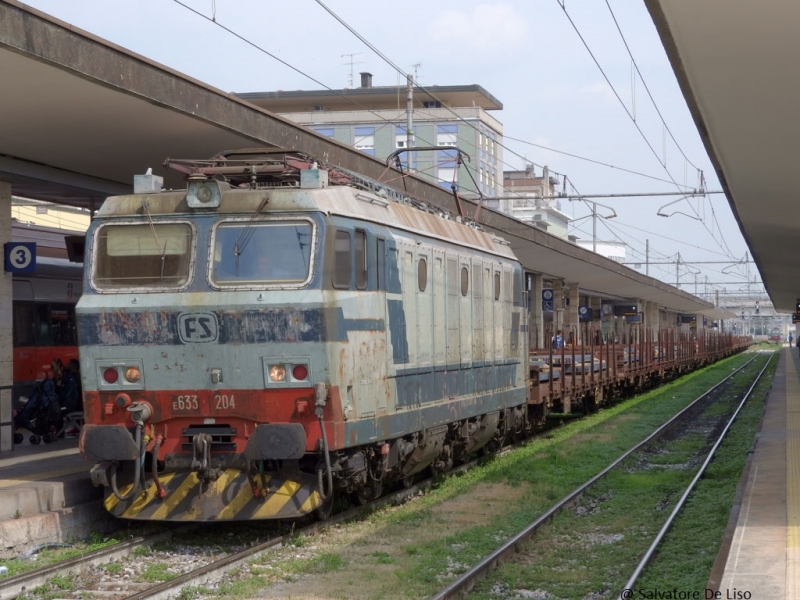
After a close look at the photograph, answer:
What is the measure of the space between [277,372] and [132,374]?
56.7 inches

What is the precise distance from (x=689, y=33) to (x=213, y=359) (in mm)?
5203

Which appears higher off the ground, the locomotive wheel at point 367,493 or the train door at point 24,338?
the train door at point 24,338

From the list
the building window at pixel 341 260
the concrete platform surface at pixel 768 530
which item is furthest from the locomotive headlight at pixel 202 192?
the concrete platform surface at pixel 768 530

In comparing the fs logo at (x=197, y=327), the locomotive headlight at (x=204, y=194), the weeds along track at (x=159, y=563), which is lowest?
the weeds along track at (x=159, y=563)

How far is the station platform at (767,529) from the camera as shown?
7977 millimetres

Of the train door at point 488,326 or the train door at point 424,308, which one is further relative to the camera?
the train door at point 488,326

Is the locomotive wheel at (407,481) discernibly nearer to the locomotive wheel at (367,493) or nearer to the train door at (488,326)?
the locomotive wheel at (367,493)

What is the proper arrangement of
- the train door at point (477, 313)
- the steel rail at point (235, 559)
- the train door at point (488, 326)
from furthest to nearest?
the train door at point (488, 326) → the train door at point (477, 313) → the steel rail at point (235, 559)

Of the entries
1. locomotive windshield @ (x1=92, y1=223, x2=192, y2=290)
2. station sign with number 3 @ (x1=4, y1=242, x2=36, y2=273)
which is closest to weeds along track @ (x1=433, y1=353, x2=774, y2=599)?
locomotive windshield @ (x1=92, y1=223, x2=192, y2=290)

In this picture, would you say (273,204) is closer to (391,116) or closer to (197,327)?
(197,327)

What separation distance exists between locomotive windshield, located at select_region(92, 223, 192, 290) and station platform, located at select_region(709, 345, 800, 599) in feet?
18.4

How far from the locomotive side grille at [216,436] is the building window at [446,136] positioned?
56.5 meters

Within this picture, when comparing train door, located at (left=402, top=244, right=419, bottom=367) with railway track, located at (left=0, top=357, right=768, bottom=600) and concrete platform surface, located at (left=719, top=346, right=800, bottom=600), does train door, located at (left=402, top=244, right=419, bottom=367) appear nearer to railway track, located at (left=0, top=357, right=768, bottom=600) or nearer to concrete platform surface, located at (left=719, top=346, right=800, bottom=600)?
railway track, located at (left=0, top=357, right=768, bottom=600)

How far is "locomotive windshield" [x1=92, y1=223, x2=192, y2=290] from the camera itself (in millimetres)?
10289
